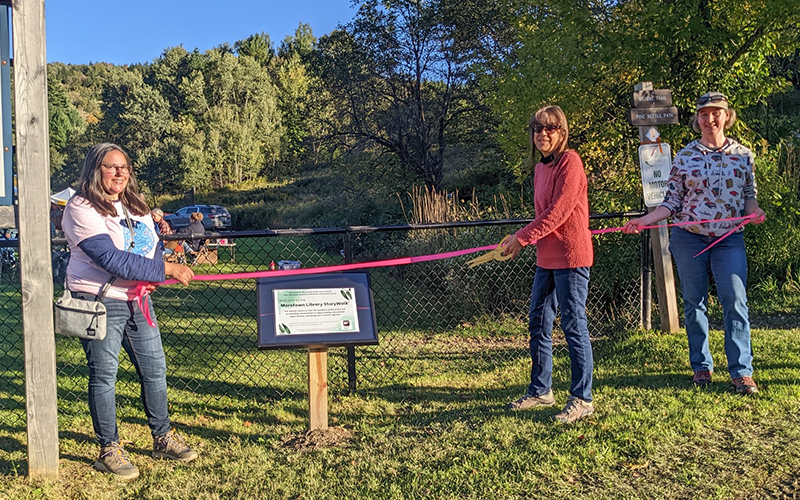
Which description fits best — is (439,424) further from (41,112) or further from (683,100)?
(683,100)

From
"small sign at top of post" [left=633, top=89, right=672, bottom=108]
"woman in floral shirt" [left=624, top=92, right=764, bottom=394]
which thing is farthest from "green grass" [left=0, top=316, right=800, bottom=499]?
"small sign at top of post" [left=633, top=89, right=672, bottom=108]

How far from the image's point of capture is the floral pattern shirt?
4.35 metres

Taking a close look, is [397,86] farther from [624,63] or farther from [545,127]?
[545,127]

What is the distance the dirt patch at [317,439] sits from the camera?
3955 mm

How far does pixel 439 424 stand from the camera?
4.22m

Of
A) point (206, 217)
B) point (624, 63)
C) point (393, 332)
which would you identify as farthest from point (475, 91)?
point (206, 217)

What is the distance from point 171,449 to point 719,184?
3.85m

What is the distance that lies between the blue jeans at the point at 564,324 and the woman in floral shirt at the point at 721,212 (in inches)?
31.7

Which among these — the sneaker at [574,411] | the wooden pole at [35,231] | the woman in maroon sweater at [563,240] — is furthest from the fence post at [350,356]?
the wooden pole at [35,231]

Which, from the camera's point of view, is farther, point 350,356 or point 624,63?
point 624,63

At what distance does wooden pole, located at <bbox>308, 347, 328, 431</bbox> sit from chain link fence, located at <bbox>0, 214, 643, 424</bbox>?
85 cm

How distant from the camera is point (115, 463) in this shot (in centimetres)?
356

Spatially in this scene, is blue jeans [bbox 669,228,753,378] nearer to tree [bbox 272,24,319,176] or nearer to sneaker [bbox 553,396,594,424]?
sneaker [bbox 553,396,594,424]

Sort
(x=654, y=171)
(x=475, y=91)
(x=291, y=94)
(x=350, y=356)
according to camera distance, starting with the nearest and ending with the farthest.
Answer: (x=350, y=356), (x=654, y=171), (x=475, y=91), (x=291, y=94)
